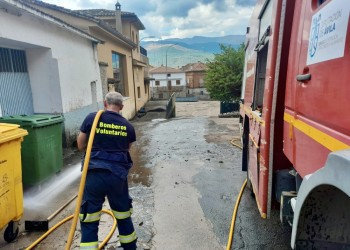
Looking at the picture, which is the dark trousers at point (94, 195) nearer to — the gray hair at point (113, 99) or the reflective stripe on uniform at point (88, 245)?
the reflective stripe on uniform at point (88, 245)

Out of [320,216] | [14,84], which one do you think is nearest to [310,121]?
[320,216]

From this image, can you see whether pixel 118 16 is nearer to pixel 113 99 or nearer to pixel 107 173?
pixel 113 99

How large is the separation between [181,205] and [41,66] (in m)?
5.69

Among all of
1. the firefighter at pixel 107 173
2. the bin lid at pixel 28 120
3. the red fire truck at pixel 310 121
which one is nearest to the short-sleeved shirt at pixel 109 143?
the firefighter at pixel 107 173

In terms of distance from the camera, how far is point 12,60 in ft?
23.0

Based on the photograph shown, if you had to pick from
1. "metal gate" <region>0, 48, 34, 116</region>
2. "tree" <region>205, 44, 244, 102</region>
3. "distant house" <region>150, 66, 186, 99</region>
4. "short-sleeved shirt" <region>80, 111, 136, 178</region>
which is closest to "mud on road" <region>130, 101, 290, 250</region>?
"short-sleeved shirt" <region>80, 111, 136, 178</region>

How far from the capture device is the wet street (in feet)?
11.2

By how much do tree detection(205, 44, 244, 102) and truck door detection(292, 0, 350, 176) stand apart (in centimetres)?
2046

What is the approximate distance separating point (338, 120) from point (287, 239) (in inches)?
101

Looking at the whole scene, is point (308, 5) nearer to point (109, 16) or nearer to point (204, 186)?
point (204, 186)

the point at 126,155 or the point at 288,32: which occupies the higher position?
the point at 288,32

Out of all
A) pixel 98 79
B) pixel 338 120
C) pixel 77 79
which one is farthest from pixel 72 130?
pixel 338 120

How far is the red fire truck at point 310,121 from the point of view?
132cm

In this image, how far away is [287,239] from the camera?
3.42 metres
